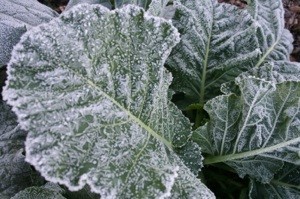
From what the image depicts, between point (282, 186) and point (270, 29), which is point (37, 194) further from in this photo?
point (270, 29)

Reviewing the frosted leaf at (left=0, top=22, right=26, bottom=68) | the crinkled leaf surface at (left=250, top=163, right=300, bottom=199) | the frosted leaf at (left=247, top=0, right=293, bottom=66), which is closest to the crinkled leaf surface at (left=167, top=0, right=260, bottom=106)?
the frosted leaf at (left=247, top=0, right=293, bottom=66)

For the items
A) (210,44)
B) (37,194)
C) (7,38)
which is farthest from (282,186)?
(7,38)

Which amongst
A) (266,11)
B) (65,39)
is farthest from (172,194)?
(266,11)

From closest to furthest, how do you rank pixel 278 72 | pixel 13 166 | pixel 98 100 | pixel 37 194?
pixel 98 100, pixel 37 194, pixel 13 166, pixel 278 72

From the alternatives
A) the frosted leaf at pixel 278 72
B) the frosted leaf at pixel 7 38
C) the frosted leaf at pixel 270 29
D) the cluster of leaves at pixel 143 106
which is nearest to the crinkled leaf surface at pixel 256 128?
the cluster of leaves at pixel 143 106

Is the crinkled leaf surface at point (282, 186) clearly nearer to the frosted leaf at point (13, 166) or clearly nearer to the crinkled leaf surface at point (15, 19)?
the frosted leaf at point (13, 166)

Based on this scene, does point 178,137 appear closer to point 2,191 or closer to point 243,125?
point 243,125
